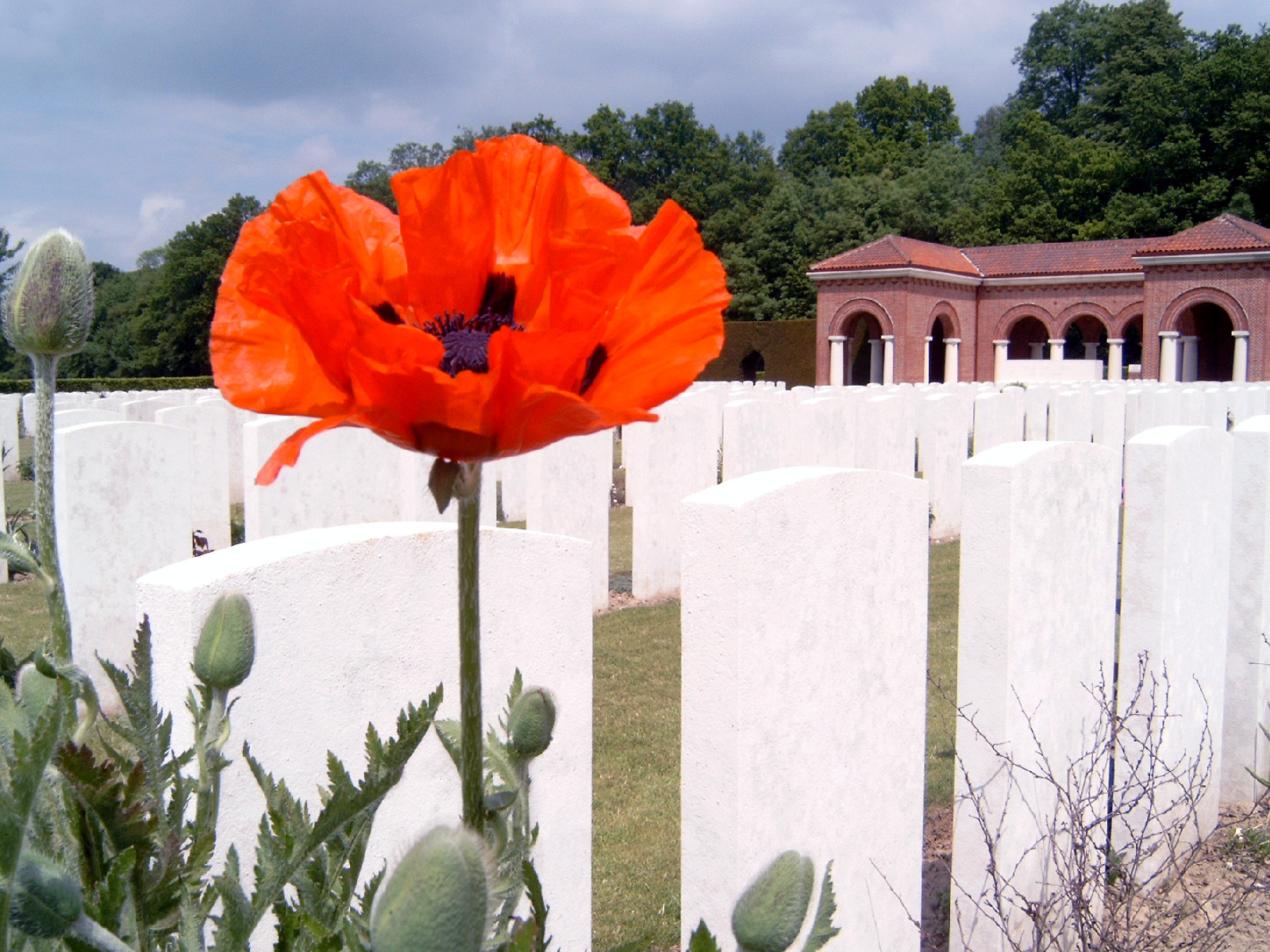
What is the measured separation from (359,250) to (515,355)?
0.28m

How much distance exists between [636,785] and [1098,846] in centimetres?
176

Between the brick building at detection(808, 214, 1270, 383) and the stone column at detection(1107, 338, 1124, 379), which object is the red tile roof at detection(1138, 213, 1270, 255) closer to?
the brick building at detection(808, 214, 1270, 383)

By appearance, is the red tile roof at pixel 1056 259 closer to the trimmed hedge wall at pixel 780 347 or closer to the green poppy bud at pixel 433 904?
the trimmed hedge wall at pixel 780 347

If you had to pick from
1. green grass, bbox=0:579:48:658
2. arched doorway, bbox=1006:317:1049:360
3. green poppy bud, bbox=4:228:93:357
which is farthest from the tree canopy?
green poppy bud, bbox=4:228:93:357

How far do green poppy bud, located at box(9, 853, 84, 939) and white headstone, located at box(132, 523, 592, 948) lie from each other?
2.98ft

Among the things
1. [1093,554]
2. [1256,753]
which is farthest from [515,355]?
[1256,753]

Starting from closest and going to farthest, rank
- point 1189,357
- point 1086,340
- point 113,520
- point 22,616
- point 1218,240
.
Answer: point 113,520 → point 22,616 → point 1218,240 → point 1189,357 → point 1086,340

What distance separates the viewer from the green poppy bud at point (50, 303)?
984 millimetres

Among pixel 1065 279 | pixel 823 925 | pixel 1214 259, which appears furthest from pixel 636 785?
pixel 1065 279

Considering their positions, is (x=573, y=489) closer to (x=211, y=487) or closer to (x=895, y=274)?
(x=211, y=487)

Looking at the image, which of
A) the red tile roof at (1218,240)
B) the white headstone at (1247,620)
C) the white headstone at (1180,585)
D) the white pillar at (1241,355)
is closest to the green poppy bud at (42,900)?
the white headstone at (1180,585)

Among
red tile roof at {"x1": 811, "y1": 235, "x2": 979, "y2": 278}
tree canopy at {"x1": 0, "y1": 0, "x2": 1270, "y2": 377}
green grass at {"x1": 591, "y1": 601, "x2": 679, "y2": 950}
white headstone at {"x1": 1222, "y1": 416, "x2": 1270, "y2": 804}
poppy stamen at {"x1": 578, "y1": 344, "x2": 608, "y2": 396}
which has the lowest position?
green grass at {"x1": 591, "y1": 601, "x2": 679, "y2": 950}

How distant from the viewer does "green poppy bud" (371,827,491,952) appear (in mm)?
491

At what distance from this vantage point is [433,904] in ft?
1.63
